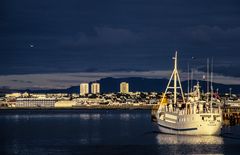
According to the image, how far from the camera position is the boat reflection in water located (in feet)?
386

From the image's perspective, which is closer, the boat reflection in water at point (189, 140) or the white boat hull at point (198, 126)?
the boat reflection in water at point (189, 140)

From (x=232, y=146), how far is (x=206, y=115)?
1305 centimetres

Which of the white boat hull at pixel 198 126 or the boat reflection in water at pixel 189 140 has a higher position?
the white boat hull at pixel 198 126

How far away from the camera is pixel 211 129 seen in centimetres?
12606

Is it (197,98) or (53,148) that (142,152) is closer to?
(53,148)

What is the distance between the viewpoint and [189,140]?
399ft

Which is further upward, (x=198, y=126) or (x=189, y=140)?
(x=198, y=126)

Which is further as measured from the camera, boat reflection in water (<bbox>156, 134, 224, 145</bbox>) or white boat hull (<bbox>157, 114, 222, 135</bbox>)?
white boat hull (<bbox>157, 114, 222, 135</bbox>)

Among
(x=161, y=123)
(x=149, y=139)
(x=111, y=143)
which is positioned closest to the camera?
(x=111, y=143)

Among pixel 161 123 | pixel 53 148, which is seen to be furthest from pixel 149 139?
pixel 53 148

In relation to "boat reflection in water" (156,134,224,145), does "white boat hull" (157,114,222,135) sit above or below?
above

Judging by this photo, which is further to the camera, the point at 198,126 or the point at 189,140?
the point at 198,126

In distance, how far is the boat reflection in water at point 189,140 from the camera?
11761cm

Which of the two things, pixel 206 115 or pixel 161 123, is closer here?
pixel 206 115
